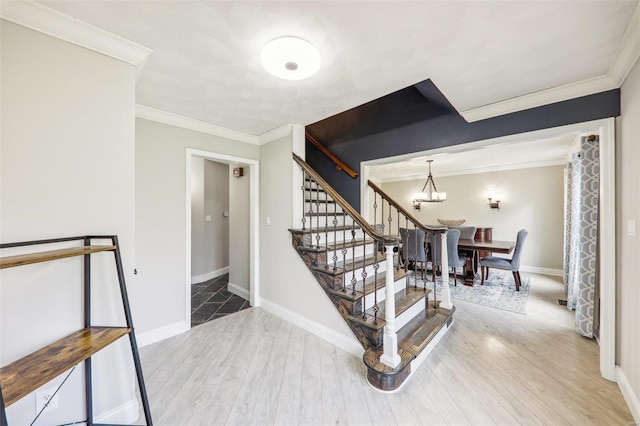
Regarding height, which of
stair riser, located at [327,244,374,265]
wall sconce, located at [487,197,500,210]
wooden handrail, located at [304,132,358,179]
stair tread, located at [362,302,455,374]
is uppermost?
wooden handrail, located at [304,132,358,179]

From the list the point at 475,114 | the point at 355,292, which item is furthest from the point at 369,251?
the point at 475,114

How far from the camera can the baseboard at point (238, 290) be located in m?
3.64

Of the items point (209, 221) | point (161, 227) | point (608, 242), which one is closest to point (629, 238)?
point (608, 242)

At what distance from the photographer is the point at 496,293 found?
3.80 m

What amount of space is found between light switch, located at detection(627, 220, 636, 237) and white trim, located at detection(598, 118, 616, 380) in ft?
0.64

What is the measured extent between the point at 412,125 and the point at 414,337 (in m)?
2.35

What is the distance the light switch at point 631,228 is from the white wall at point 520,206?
→ 430 cm

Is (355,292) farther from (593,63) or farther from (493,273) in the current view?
(493,273)

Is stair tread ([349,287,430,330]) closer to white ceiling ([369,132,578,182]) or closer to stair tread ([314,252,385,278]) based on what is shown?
stair tread ([314,252,385,278])

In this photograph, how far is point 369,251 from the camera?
3160 mm

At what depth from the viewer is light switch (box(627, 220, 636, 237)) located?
5.13 ft

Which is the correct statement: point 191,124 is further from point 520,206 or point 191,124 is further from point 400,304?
point 520,206

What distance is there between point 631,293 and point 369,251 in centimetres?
214

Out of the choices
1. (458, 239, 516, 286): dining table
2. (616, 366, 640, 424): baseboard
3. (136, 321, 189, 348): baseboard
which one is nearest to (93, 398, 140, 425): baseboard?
(136, 321, 189, 348): baseboard
